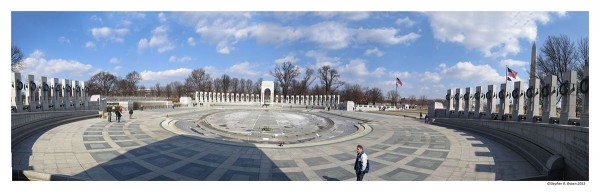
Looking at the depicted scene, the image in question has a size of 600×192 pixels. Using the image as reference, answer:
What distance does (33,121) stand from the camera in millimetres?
13547

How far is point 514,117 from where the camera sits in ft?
46.6

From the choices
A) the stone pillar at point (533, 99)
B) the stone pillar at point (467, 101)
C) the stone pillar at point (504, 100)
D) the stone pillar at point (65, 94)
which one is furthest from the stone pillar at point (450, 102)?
the stone pillar at point (65, 94)

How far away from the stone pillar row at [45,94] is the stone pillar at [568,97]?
94.4ft

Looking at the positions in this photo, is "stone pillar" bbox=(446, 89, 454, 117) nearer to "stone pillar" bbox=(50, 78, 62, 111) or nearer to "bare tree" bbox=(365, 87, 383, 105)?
"stone pillar" bbox=(50, 78, 62, 111)

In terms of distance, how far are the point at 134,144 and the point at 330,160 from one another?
8813 mm

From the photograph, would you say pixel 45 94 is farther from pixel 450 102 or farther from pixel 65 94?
pixel 450 102

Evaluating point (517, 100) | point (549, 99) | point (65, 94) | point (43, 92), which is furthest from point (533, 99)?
point (65, 94)

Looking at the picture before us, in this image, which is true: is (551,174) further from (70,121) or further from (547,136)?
(70,121)

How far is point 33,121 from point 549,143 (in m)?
25.0

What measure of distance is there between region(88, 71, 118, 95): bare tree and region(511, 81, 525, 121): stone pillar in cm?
8834

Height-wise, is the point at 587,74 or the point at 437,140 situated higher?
the point at 587,74

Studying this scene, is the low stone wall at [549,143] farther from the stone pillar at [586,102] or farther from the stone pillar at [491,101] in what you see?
the stone pillar at [491,101]

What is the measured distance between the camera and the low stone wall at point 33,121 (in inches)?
431

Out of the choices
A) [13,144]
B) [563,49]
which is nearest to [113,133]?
[13,144]
